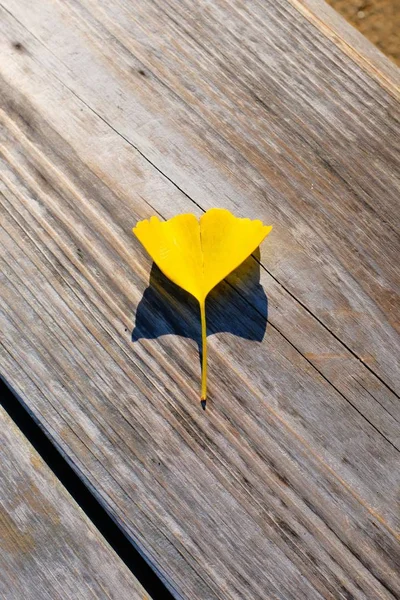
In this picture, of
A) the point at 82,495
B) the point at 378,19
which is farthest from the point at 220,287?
the point at 378,19

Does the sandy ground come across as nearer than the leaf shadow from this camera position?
No

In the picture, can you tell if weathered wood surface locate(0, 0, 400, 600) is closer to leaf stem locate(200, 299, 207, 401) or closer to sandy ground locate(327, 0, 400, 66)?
leaf stem locate(200, 299, 207, 401)

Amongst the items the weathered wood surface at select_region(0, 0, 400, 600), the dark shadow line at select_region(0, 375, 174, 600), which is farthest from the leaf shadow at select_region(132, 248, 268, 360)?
the dark shadow line at select_region(0, 375, 174, 600)

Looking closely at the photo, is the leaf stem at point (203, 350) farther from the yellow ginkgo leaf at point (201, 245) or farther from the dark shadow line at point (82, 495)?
the dark shadow line at point (82, 495)

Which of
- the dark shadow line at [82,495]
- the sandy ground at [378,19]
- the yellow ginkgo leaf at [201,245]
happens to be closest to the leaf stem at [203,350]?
the yellow ginkgo leaf at [201,245]

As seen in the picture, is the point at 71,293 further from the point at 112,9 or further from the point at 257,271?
the point at 112,9

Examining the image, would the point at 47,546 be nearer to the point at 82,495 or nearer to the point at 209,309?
the point at 82,495
